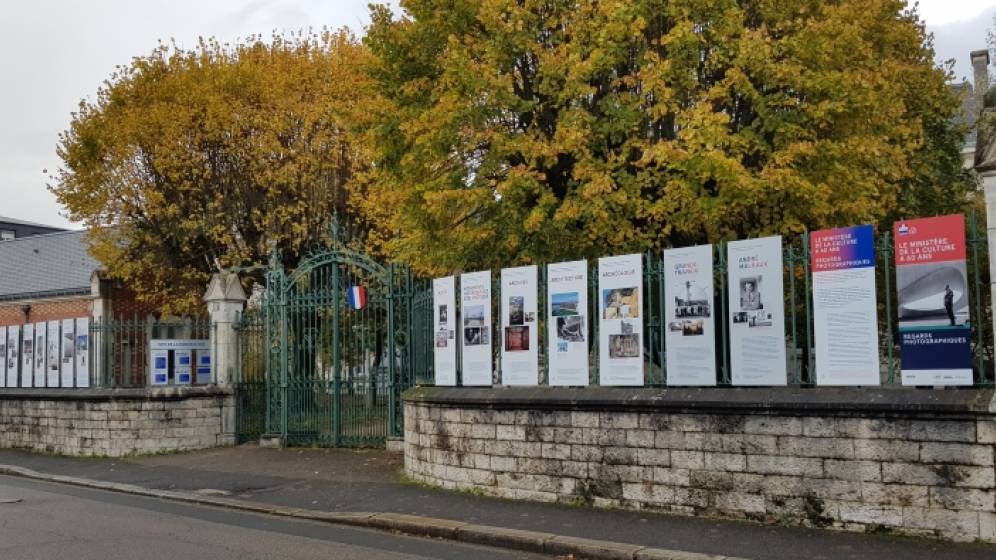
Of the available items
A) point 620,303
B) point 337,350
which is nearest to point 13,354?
point 337,350

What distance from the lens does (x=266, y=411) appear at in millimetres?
17391

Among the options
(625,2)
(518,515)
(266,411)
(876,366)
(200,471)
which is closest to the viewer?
(876,366)

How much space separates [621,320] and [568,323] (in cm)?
72

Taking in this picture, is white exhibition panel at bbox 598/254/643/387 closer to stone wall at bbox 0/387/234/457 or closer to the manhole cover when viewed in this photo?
the manhole cover

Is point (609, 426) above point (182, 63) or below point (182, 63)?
below

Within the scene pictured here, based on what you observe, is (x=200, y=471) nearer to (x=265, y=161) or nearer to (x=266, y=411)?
(x=266, y=411)

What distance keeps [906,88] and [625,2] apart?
19.9 ft

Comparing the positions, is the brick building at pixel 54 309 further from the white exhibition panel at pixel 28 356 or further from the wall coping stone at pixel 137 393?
the wall coping stone at pixel 137 393

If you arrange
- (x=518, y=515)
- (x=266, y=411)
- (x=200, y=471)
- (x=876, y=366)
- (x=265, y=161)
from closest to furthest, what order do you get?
(x=876, y=366) < (x=518, y=515) < (x=200, y=471) < (x=266, y=411) < (x=265, y=161)

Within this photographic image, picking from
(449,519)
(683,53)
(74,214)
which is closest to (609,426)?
(449,519)

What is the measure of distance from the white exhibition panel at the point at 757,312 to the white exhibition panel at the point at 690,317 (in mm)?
248

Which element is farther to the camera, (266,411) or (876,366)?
(266,411)

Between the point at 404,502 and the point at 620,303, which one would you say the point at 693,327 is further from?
the point at 404,502

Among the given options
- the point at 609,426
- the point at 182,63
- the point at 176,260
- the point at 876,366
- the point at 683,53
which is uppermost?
the point at 182,63
